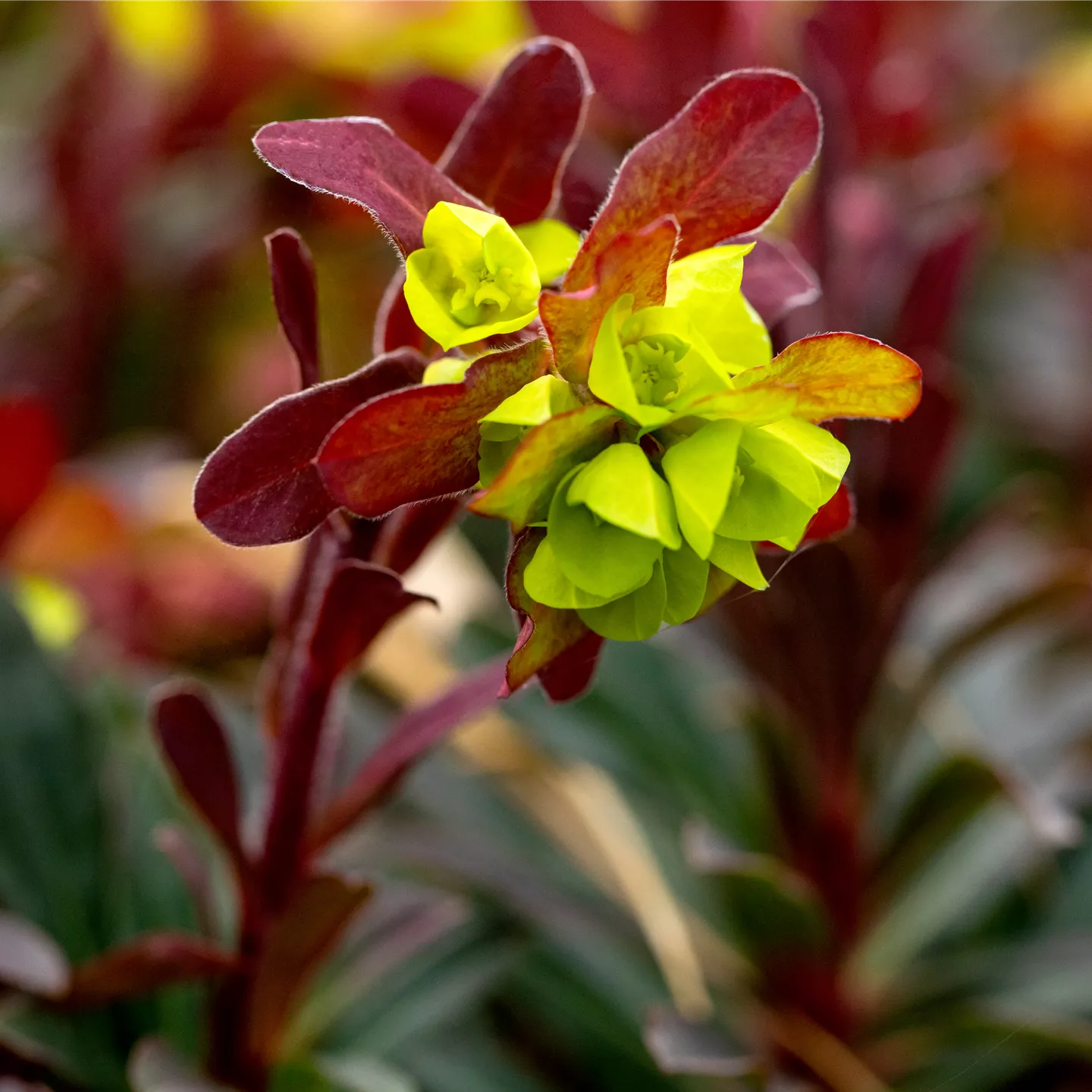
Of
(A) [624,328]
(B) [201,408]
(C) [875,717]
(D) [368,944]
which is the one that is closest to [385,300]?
(A) [624,328]

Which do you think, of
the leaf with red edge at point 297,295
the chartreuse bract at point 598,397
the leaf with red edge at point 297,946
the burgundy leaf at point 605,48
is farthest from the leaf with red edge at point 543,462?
A: the burgundy leaf at point 605,48

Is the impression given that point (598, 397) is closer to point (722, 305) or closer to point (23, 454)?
point (722, 305)

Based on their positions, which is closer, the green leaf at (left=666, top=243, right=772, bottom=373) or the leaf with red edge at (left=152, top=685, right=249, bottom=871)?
the green leaf at (left=666, top=243, right=772, bottom=373)

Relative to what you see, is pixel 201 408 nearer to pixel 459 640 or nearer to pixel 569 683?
pixel 459 640

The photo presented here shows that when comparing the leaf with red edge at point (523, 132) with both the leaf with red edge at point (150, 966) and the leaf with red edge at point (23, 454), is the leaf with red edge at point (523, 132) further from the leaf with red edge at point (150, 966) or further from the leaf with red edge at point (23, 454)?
the leaf with red edge at point (23, 454)

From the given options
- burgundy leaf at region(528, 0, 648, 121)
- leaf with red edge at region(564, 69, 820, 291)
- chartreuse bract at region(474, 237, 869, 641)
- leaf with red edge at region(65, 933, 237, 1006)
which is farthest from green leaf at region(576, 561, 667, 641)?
burgundy leaf at region(528, 0, 648, 121)

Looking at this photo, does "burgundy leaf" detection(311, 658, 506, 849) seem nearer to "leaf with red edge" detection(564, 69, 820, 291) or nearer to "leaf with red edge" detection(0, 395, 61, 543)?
"leaf with red edge" detection(564, 69, 820, 291)
